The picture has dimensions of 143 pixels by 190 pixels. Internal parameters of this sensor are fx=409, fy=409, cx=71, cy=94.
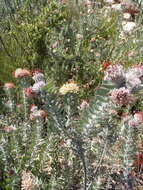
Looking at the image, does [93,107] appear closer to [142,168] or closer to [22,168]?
[22,168]

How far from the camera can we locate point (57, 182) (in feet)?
6.26

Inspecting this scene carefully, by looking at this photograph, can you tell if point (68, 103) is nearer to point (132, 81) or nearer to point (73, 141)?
point (73, 141)

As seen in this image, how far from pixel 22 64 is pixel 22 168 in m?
1.62

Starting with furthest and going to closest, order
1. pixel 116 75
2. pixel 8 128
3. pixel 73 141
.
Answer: pixel 8 128
pixel 73 141
pixel 116 75

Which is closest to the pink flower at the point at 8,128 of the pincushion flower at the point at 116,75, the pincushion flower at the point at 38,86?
the pincushion flower at the point at 38,86

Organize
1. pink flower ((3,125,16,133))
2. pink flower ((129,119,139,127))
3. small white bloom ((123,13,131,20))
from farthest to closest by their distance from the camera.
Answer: small white bloom ((123,13,131,20)) → pink flower ((3,125,16,133)) → pink flower ((129,119,139,127))

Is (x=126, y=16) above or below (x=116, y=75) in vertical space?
above

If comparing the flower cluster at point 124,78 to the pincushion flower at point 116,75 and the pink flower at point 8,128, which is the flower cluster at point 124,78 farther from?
the pink flower at point 8,128

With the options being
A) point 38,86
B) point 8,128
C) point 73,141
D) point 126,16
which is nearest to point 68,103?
point 73,141

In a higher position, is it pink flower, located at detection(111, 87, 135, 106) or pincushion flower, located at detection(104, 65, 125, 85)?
pincushion flower, located at detection(104, 65, 125, 85)

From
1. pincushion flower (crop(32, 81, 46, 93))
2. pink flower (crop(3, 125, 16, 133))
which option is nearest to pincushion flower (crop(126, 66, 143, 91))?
pincushion flower (crop(32, 81, 46, 93))

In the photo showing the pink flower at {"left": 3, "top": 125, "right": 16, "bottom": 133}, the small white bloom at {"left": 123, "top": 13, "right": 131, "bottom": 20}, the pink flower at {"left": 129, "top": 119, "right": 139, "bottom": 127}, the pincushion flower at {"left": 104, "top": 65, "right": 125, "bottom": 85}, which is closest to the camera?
the pincushion flower at {"left": 104, "top": 65, "right": 125, "bottom": 85}

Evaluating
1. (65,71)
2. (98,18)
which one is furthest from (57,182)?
(98,18)

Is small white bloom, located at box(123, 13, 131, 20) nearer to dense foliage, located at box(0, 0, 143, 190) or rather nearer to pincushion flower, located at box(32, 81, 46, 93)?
dense foliage, located at box(0, 0, 143, 190)
